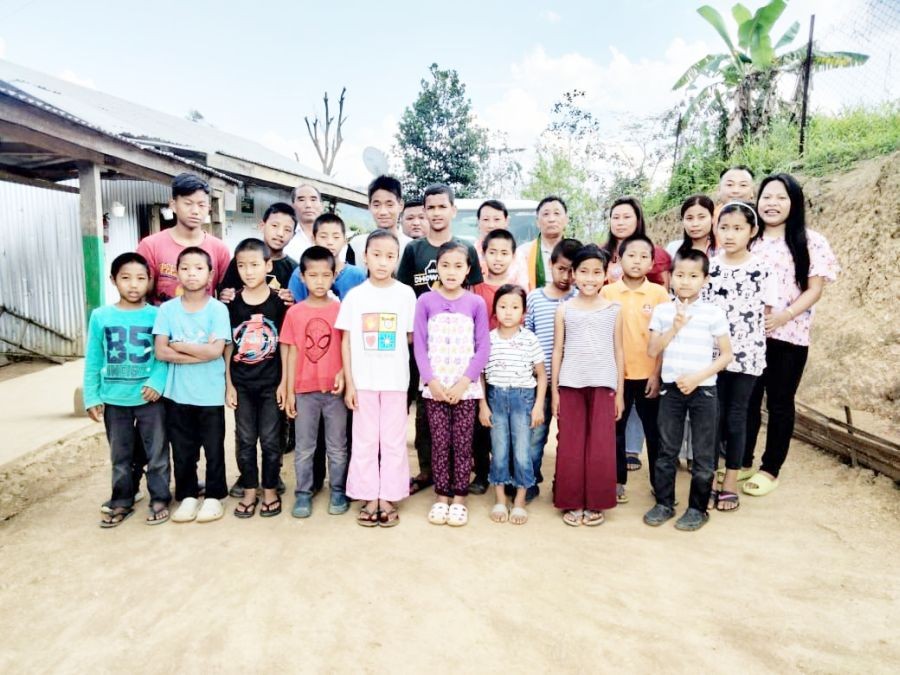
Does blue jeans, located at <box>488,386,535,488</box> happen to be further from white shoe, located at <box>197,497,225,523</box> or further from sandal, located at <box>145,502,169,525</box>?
sandal, located at <box>145,502,169,525</box>

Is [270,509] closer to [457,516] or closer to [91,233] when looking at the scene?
[457,516]

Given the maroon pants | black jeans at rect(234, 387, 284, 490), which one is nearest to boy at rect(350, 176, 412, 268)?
black jeans at rect(234, 387, 284, 490)

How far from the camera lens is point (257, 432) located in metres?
3.19

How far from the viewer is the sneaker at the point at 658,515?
2.99 metres

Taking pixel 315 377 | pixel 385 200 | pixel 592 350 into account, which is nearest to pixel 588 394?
pixel 592 350

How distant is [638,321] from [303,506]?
216 centimetres

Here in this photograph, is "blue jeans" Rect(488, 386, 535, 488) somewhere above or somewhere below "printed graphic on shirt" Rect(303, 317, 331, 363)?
below

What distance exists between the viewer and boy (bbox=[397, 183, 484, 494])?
3348 mm

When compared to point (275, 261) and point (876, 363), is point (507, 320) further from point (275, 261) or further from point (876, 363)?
point (876, 363)

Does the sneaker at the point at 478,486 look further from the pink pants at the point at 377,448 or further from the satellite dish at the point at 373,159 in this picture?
the satellite dish at the point at 373,159

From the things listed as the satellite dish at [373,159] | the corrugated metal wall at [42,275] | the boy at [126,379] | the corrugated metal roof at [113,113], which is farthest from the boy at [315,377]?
the corrugated metal wall at [42,275]

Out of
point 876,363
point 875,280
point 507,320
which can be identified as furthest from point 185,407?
point 875,280

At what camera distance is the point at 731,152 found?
30.6 feet

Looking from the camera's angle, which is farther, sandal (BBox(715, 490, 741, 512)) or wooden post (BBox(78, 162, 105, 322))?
wooden post (BBox(78, 162, 105, 322))
